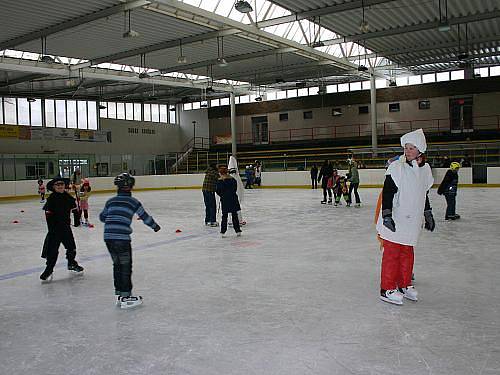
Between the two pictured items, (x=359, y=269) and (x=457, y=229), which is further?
(x=457, y=229)

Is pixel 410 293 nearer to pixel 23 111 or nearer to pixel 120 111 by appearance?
pixel 23 111

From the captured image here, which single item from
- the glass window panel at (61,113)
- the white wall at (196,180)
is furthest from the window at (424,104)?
the glass window panel at (61,113)

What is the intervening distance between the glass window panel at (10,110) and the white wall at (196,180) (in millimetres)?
7460

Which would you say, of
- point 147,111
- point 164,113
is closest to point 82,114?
point 147,111

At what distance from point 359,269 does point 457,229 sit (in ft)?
13.1

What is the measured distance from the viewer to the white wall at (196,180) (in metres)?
22.4

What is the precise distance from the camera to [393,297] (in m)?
4.36

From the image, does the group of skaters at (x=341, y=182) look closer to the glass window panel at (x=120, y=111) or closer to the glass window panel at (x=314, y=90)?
the glass window panel at (x=314, y=90)

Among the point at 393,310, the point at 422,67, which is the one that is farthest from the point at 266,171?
the point at 393,310

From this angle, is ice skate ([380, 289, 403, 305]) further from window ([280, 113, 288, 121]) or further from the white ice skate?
window ([280, 113, 288, 121])

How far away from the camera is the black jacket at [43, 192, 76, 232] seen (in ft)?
18.6

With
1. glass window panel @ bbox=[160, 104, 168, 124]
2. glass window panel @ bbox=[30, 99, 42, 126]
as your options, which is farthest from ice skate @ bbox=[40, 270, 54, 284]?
glass window panel @ bbox=[160, 104, 168, 124]

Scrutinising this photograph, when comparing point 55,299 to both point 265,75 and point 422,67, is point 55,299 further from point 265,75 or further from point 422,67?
point 422,67

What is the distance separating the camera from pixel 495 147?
73.7 ft
